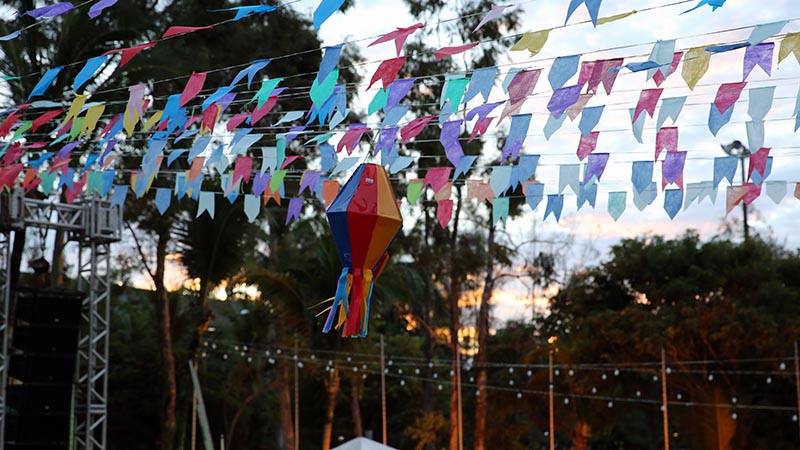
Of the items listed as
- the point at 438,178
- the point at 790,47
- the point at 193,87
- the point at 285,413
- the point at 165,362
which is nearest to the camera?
the point at 790,47

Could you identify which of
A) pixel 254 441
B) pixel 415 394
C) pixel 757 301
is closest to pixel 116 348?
pixel 254 441

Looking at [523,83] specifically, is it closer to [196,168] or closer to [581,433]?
[196,168]

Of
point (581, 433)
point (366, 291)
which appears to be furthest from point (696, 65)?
point (581, 433)

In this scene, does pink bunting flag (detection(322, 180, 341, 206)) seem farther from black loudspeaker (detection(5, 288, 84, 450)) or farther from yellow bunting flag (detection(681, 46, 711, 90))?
black loudspeaker (detection(5, 288, 84, 450))

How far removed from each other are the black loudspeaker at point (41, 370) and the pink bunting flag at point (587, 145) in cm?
672

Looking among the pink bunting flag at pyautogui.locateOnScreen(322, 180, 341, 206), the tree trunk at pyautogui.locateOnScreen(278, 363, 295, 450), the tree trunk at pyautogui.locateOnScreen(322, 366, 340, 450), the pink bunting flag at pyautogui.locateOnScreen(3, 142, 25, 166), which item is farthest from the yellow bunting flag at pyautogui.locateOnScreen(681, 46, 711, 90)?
the tree trunk at pyautogui.locateOnScreen(278, 363, 295, 450)

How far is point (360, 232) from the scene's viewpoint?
541 cm

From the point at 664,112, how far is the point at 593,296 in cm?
1561

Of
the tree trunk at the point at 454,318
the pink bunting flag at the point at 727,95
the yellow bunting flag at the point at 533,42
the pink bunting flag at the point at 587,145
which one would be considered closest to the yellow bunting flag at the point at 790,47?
the pink bunting flag at the point at 727,95

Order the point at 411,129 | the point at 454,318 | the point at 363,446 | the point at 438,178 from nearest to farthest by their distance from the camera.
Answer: the point at 411,129
the point at 438,178
the point at 363,446
the point at 454,318

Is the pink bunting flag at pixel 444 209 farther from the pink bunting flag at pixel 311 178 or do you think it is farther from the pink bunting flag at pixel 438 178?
the pink bunting flag at pixel 311 178

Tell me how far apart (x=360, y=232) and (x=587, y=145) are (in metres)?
2.05

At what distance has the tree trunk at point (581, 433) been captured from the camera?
20.9 metres

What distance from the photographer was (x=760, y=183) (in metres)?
6.84
